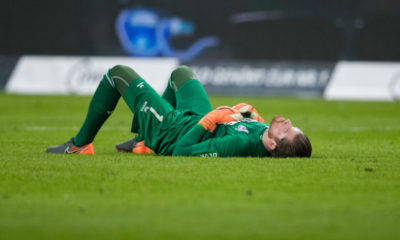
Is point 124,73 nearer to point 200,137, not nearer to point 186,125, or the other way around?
point 186,125

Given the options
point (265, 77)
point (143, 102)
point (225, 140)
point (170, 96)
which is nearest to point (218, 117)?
point (225, 140)

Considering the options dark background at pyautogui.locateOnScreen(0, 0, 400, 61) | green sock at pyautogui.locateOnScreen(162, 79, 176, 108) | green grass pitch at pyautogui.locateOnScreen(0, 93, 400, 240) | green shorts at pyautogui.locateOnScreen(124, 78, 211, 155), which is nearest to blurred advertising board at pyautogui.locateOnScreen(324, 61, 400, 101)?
dark background at pyautogui.locateOnScreen(0, 0, 400, 61)

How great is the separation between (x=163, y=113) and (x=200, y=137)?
411 millimetres

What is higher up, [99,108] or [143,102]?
[143,102]

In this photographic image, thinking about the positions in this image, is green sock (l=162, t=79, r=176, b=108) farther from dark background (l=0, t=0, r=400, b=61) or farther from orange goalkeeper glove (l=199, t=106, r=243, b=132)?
dark background (l=0, t=0, r=400, b=61)

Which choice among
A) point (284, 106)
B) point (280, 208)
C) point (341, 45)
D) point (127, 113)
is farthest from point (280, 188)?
point (341, 45)

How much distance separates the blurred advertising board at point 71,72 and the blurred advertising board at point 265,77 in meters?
1.04

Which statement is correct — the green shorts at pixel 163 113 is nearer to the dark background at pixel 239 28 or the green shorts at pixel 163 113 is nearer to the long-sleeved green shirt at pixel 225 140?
the long-sleeved green shirt at pixel 225 140

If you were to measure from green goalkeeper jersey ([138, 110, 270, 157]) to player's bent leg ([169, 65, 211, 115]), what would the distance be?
0.33ft

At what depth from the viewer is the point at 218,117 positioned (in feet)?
18.2

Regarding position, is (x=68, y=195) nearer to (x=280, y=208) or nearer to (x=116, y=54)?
(x=280, y=208)

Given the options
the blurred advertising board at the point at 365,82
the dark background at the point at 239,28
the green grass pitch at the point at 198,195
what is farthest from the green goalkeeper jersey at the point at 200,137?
the dark background at the point at 239,28

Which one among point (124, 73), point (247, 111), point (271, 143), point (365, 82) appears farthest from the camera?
point (365, 82)

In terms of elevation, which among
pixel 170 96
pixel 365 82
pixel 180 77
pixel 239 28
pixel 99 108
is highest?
pixel 180 77
